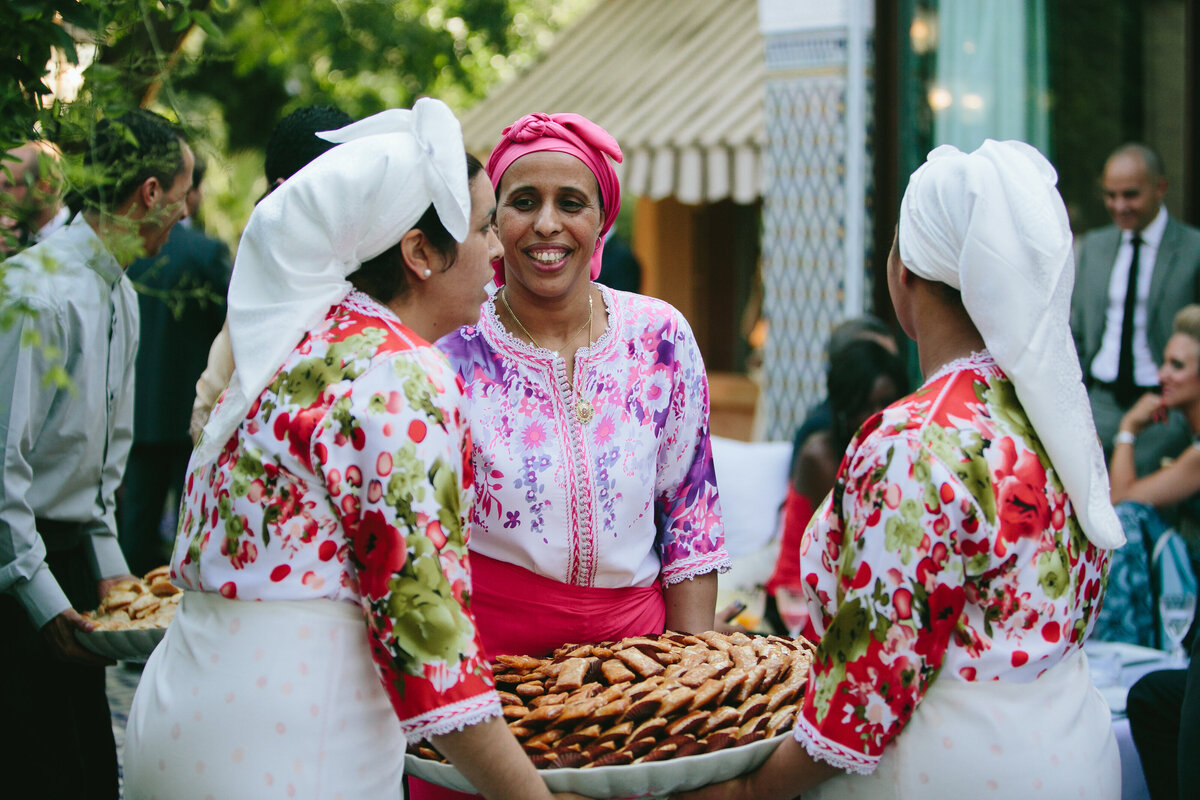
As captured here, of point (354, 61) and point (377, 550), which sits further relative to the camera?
point (354, 61)

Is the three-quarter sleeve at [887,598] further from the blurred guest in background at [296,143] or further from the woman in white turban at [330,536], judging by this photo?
the blurred guest in background at [296,143]

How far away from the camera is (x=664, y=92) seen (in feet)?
31.1

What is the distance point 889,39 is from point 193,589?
599cm

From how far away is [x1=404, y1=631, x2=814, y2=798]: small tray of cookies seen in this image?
75.9 inches

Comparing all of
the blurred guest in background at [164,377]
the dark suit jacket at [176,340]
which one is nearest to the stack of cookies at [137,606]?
the blurred guest in background at [164,377]

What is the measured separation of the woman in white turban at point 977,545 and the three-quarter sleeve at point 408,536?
63cm

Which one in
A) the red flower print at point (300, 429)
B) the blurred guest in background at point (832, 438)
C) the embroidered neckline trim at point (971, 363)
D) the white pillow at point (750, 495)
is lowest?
the white pillow at point (750, 495)

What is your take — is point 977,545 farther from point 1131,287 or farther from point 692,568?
point 1131,287

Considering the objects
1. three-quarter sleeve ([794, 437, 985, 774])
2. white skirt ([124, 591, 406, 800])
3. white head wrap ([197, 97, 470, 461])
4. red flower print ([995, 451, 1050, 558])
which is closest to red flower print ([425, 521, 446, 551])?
white skirt ([124, 591, 406, 800])

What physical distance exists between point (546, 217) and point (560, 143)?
7.1 inches

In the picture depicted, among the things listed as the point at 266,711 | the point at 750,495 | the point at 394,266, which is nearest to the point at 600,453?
the point at 394,266

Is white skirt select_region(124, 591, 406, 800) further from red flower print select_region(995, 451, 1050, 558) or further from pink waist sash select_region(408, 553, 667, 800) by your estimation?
red flower print select_region(995, 451, 1050, 558)

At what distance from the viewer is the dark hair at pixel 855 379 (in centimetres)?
458

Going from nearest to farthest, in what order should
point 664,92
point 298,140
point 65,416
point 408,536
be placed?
point 408,536 < point 65,416 < point 298,140 < point 664,92
